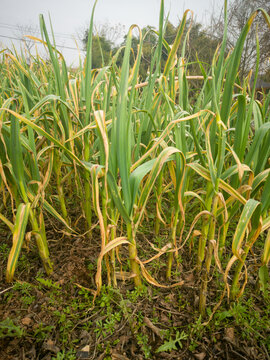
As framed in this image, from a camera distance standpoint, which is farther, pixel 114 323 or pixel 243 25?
pixel 243 25

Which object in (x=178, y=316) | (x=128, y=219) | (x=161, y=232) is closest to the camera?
(x=128, y=219)

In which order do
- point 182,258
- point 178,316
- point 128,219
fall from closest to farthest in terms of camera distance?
point 128,219 < point 178,316 < point 182,258

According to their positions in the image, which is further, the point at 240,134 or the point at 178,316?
the point at 178,316

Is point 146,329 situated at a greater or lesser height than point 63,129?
lesser

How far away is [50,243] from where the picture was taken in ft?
3.04

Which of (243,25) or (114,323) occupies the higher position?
(243,25)

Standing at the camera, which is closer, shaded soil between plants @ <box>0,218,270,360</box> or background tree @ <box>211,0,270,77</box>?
shaded soil between plants @ <box>0,218,270,360</box>

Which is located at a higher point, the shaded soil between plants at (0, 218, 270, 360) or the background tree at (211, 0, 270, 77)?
the background tree at (211, 0, 270, 77)

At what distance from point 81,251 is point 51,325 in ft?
0.90

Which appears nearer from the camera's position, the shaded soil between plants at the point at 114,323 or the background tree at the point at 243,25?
the shaded soil between plants at the point at 114,323

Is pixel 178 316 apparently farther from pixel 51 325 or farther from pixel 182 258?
pixel 51 325

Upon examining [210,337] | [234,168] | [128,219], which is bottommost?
[210,337]

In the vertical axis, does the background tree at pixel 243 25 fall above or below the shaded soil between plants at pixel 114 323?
above

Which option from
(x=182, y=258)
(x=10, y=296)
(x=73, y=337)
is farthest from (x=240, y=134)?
(x=10, y=296)
